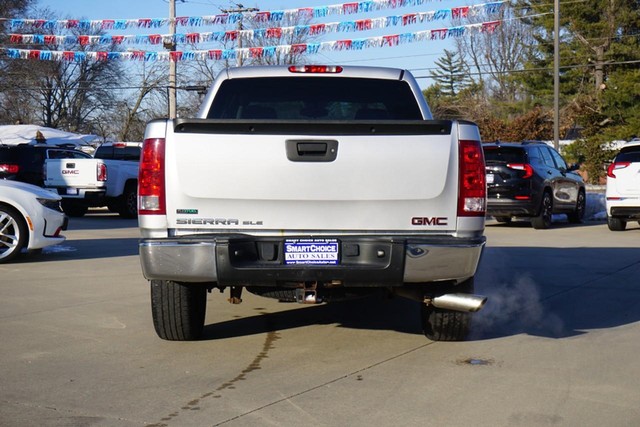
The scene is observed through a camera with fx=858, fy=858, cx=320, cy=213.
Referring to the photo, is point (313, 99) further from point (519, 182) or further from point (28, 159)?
point (28, 159)

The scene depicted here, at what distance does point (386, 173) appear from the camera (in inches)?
224

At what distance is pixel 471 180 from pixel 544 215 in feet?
41.0

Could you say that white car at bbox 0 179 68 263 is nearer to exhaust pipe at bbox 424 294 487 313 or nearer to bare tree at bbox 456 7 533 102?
exhaust pipe at bbox 424 294 487 313

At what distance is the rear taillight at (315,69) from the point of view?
691cm

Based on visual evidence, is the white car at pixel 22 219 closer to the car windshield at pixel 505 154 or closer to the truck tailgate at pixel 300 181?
the truck tailgate at pixel 300 181

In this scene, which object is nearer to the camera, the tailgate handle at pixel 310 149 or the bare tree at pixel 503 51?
the tailgate handle at pixel 310 149

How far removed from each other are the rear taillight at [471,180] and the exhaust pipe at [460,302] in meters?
0.60

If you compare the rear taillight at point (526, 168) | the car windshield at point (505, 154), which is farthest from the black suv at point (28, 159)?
the rear taillight at point (526, 168)

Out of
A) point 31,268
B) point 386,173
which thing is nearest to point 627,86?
point 31,268

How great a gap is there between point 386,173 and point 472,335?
195 cm

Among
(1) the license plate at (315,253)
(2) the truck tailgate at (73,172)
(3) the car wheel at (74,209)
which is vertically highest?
(2) the truck tailgate at (73,172)

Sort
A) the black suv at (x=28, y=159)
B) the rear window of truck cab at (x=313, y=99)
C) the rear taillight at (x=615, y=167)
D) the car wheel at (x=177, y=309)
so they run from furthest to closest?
1. the black suv at (x=28, y=159)
2. the rear taillight at (x=615, y=167)
3. the rear window of truck cab at (x=313, y=99)
4. the car wheel at (x=177, y=309)

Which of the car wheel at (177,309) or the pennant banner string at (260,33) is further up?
the pennant banner string at (260,33)

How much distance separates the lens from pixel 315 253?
18.6 ft
